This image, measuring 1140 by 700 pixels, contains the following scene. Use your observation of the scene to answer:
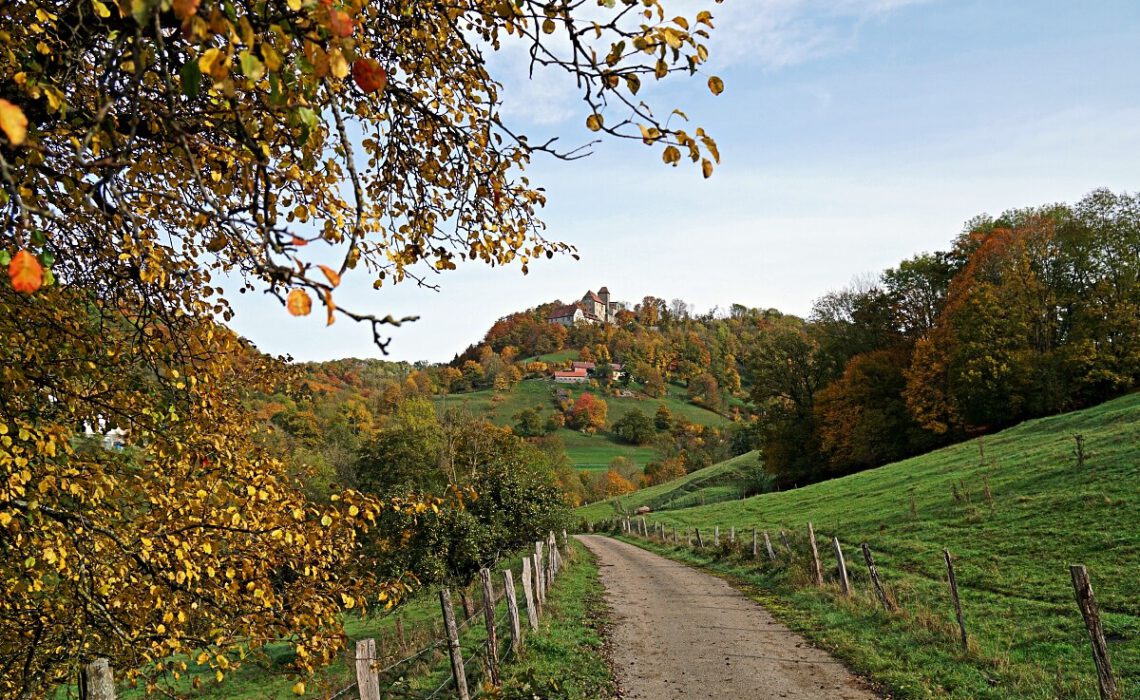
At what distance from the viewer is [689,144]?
10.2 feet

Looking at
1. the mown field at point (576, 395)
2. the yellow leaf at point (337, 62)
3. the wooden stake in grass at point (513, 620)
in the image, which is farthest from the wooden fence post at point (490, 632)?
the mown field at point (576, 395)

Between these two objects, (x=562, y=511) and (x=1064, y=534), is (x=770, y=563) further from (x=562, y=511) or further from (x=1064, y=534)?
(x=562, y=511)

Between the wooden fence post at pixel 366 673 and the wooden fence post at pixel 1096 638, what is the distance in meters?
8.61

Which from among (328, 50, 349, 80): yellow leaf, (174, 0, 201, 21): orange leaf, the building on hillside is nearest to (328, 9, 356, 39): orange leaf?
(328, 50, 349, 80): yellow leaf

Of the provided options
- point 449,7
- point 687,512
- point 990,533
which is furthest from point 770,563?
point 687,512

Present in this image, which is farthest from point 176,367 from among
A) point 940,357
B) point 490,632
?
point 940,357

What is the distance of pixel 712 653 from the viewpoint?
12.1 meters

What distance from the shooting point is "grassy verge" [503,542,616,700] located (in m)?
9.78

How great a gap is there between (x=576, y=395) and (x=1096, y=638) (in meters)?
141

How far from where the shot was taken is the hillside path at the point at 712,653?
9906 millimetres

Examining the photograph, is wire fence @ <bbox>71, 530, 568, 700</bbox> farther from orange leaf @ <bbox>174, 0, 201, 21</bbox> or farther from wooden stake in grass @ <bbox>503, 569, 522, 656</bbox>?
orange leaf @ <bbox>174, 0, 201, 21</bbox>

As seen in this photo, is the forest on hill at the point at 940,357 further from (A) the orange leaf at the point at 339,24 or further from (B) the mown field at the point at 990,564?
(A) the orange leaf at the point at 339,24

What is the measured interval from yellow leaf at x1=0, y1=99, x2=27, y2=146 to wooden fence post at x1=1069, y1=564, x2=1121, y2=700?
10.8 metres

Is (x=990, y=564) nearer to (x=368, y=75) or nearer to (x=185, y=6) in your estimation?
(x=368, y=75)
